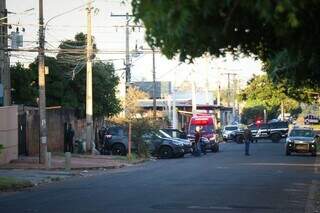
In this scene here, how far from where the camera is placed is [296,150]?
4091cm

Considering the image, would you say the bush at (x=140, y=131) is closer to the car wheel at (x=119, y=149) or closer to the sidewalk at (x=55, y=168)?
the car wheel at (x=119, y=149)

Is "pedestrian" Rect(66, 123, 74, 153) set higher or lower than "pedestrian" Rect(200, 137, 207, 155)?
higher

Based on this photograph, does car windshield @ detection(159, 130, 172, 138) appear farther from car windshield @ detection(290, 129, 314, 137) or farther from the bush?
car windshield @ detection(290, 129, 314, 137)

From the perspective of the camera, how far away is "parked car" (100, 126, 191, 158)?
39.3 meters

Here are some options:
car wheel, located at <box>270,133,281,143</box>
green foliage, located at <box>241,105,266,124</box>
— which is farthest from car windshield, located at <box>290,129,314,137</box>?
green foliage, located at <box>241,105,266,124</box>

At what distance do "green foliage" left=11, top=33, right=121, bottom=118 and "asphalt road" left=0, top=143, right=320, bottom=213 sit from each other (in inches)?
856

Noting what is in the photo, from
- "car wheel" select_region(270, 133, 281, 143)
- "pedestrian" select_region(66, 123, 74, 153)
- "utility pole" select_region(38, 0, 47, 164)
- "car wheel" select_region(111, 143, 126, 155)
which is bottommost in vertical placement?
"car wheel" select_region(270, 133, 281, 143)

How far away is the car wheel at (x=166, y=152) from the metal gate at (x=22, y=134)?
766 cm

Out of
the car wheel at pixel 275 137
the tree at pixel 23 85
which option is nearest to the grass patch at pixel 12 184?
the tree at pixel 23 85

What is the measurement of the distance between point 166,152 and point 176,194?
22004mm

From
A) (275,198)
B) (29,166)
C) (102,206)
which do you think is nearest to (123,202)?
(102,206)

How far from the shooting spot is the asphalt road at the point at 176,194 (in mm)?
14812

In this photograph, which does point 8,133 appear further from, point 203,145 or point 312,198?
point 312,198

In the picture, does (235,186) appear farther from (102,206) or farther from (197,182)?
(102,206)
